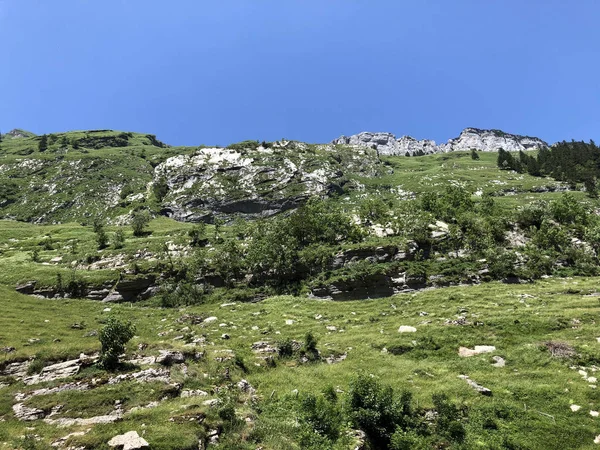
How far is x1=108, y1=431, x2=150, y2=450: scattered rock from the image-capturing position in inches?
517

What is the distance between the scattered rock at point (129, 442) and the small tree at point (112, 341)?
908 centimetres

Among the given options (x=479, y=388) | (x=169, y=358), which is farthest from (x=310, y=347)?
(x=479, y=388)

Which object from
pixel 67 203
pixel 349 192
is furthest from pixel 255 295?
pixel 67 203

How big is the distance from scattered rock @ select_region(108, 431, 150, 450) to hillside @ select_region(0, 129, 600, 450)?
42 centimetres

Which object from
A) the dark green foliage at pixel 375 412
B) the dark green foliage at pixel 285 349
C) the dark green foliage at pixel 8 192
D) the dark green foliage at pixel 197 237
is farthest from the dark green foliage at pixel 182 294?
the dark green foliage at pixel 8 192

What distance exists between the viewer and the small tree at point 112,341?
847 inches

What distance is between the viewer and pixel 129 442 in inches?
527

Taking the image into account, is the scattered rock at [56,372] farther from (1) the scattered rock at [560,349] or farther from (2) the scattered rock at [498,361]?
(1) the scattered rock at [560,349]

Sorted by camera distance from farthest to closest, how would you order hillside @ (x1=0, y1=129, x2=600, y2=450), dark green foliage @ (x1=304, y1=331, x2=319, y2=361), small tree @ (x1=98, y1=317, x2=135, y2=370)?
dark green foliage @ (x1=304, y1=331, x2=319, y2=361)
small tree @ (x1=98, y1=317, x2=135, y2=370)
hillside @ (x1=0, y1=129, x2=600, y2=450)

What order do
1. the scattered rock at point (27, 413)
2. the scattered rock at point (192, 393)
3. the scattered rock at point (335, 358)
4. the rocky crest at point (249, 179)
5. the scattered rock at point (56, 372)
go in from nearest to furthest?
the scattered rock at point (27, 413) < the scattered rock at point (192, 393) < the scattered rock at point (56, 372) < the scattered rock at point (335, 358) < the rocky crest at point (249, 179)

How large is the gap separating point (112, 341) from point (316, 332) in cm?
1974

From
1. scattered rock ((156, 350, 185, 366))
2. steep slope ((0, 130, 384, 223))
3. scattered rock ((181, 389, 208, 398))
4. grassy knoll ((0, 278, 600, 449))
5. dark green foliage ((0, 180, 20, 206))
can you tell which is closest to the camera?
grassy knoll ((0, 278, 600, 449))

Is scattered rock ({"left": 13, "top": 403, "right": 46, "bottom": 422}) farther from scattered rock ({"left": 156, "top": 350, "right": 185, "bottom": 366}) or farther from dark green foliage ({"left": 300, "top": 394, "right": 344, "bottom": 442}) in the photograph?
dark green foliage ({"left": 300, "top": 394, "right": 344, "bottom": 442})

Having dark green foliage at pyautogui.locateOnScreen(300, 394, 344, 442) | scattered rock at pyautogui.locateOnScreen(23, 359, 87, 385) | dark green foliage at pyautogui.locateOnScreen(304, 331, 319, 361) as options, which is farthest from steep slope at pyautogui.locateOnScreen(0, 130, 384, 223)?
dark green foliage at pyautogui.locateOnScreen(300, 394, 344, 442)
